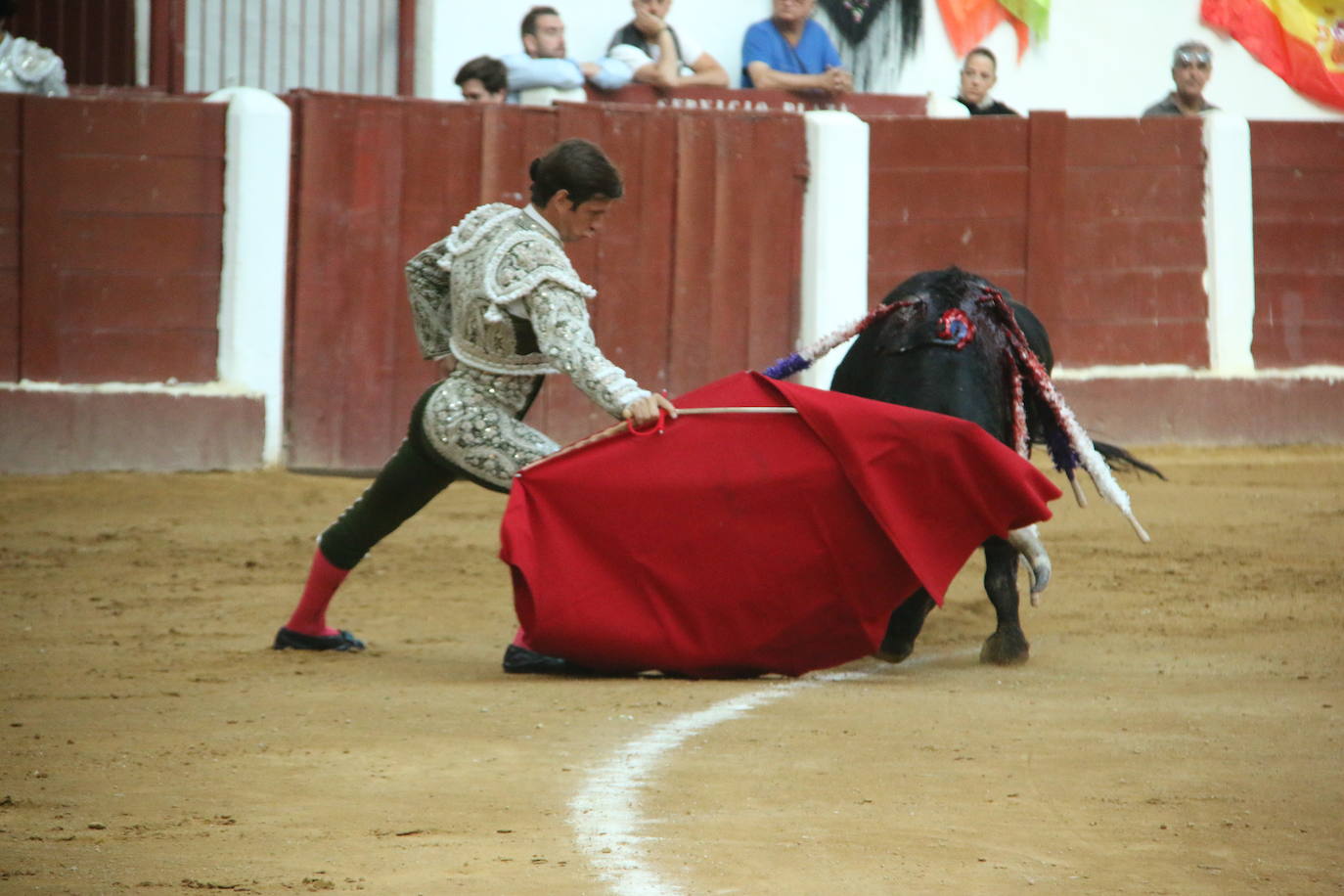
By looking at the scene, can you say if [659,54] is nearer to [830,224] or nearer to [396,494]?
[830,224]

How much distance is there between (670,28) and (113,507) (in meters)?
3.69

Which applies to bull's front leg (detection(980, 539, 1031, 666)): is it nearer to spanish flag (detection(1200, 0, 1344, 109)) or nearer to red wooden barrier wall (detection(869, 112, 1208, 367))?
red wooden barrier wall (detection(869, 112, 1208, 367))

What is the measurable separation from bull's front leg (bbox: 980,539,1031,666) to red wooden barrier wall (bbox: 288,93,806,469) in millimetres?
3733

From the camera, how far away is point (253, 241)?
7.71m

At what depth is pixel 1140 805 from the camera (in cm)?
307

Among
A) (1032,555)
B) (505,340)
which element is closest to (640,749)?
(505,340)

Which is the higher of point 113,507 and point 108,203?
point 108,203

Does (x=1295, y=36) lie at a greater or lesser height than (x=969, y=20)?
greater

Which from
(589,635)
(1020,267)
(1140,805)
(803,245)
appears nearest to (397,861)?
(1140,805)

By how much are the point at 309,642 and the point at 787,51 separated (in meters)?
5.56

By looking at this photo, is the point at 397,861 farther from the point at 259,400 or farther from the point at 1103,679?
the point at 259,400

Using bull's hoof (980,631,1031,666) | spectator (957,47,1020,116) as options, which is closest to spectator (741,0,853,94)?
spectator (957,47,1020,116)

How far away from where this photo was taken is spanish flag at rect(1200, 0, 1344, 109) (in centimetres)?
1122

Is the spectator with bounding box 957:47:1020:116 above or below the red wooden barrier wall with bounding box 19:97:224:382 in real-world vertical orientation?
above
